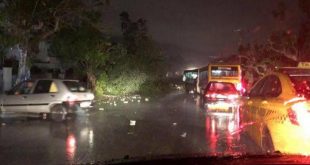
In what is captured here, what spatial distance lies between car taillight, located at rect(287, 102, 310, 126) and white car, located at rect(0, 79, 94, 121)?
1168 centimetres

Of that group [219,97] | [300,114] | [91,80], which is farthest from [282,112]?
[91,80]

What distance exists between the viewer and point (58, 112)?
63.8ft

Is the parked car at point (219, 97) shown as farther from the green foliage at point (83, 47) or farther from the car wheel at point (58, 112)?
the car wheel at point (58, 112)

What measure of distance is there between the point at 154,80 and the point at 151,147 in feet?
139

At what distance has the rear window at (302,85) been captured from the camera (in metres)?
9.52

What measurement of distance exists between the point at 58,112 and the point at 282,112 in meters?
11.5

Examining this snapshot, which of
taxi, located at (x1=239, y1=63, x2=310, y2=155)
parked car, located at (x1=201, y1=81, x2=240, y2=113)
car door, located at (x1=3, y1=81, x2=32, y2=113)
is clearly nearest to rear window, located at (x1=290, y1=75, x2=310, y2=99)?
taxi, located at (x1=239, y1=63, x2=310, y2=155)

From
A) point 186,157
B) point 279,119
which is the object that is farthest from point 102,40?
point 186,157

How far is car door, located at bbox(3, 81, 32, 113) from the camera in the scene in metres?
19.5

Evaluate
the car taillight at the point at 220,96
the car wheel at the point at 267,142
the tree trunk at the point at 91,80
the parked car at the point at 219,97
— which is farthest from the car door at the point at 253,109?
the tree trunk at the point at 91,80

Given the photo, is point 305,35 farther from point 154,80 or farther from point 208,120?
point 208,120

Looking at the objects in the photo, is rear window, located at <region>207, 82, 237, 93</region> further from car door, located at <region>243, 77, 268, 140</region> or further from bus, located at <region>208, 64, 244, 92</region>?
car door, located at <region>243, 77, 268, 140</region>

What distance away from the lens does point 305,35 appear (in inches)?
1871

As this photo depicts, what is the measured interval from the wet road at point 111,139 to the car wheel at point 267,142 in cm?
105
